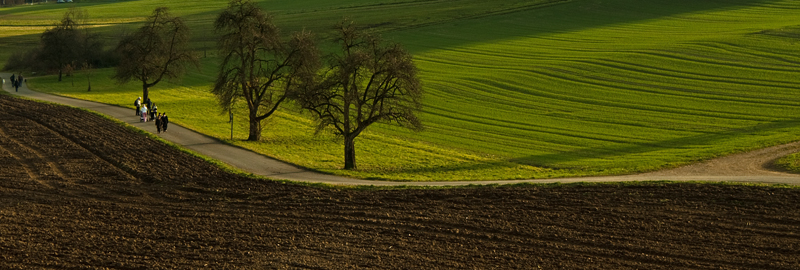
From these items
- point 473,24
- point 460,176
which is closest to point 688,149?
point 460,176

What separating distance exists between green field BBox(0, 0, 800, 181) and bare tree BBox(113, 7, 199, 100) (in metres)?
3.13

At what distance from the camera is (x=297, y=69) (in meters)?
48.0

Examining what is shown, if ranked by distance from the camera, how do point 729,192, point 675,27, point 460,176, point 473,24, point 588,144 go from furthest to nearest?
point 473,24, point 675,27, point 588,144, point 460,176, point 729,192

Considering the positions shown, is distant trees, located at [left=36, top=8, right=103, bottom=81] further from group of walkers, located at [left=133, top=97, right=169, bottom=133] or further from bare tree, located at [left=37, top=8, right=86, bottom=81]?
group of walkers, located at [left=133, top=97, right=169, bottom=133]

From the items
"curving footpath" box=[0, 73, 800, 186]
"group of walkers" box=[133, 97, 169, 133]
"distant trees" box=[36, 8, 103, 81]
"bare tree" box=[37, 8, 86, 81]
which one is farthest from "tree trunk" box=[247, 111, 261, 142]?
"bare tree" box=[37, 8, 86, 81]

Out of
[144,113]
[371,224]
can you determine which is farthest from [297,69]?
[371,224]

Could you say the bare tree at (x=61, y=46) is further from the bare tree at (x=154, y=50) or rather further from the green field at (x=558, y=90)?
the bare tree at (x=154, y=50)

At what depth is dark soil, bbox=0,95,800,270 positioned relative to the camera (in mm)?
22422

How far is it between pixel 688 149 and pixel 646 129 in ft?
26.3

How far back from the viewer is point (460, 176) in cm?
3797

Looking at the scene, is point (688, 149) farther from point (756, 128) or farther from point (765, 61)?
point (765, 61)

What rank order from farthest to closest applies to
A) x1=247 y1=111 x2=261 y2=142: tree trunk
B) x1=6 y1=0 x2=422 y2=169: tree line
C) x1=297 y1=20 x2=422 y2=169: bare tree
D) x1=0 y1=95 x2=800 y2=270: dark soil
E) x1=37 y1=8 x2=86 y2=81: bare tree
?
1. x1=37 y1=8 x2=86 y2=81: bare tree
2. x1=247 y1=111 x2=261 y2=142: tree trunk
3. x1=6 y1=0 x2=422 y2=169: tree line
4. x1=297 y1=20 x2=422 y2=169: bare tree
5. x1=0 y1=95 x2=800 y2=270: dark soil

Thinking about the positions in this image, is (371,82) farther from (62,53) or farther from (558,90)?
(62,53)

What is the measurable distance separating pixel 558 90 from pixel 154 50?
35.0m
